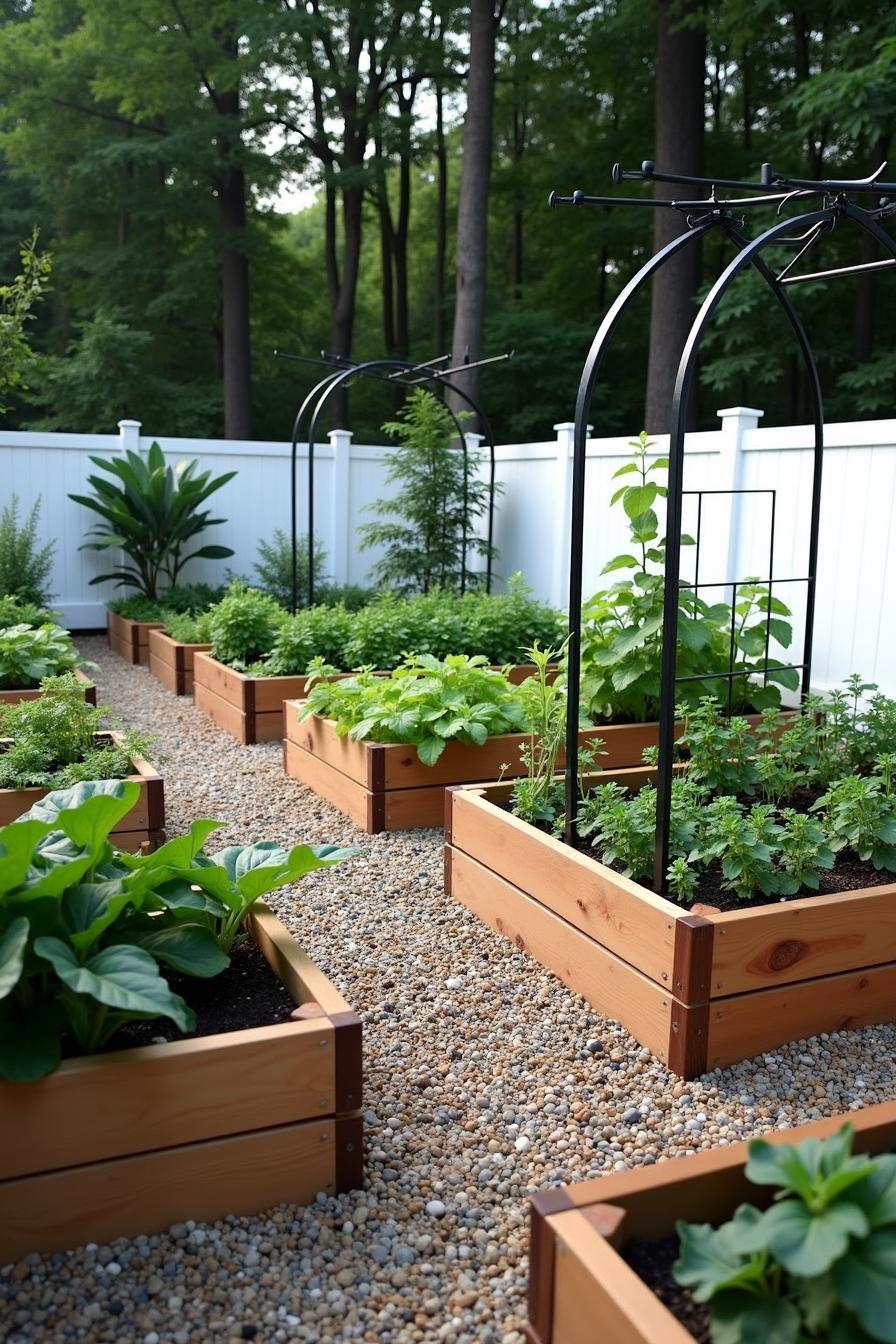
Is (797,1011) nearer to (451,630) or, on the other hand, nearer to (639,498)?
(639,498)

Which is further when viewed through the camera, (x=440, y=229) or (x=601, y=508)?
(x=440, y=229)

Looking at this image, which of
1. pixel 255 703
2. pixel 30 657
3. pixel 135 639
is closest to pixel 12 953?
pixel 30 657

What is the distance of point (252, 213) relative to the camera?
16.2 m

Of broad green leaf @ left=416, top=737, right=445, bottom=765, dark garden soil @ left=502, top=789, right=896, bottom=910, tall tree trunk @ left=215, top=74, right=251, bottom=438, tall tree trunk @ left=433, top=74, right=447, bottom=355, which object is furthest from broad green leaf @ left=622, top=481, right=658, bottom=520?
tall tree trunk @ left=433, top=74, right=447, bottom=355

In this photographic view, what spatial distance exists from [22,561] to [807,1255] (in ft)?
25.9

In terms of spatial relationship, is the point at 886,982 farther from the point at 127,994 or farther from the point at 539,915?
the point at 127,994

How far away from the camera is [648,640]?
13.3ft

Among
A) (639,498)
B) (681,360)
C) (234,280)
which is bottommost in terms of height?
(639,498)

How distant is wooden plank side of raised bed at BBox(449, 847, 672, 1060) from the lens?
8.64ft

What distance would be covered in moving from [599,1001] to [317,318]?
17827 millimetres

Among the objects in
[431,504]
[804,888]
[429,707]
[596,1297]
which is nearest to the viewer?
[596,1297]

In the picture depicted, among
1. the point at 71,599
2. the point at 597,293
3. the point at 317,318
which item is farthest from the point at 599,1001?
the point at 317,318

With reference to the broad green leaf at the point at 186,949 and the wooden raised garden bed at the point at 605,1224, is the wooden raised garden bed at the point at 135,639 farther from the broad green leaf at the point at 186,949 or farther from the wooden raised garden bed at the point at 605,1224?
the wooden raised garden bed at the point at 605,1224

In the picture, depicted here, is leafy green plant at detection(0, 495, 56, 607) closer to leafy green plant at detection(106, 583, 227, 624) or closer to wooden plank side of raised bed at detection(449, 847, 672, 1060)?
leafy green plant at detection(106, 583, 227, 624)
